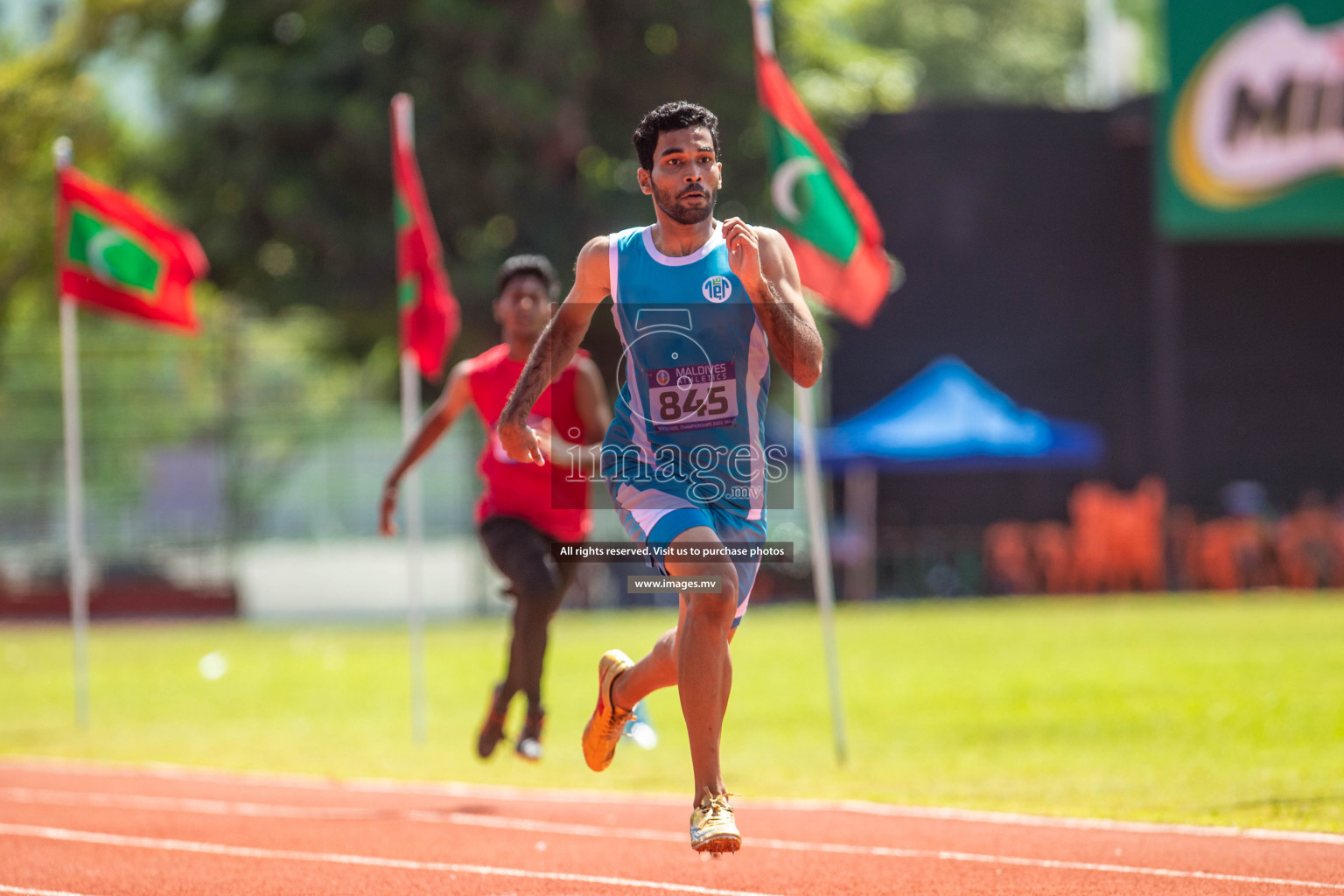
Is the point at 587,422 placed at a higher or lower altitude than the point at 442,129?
lower

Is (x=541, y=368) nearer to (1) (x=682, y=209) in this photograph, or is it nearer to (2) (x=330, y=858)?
(1) (x=682, y=209)

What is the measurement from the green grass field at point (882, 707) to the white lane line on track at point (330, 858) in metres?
2.73

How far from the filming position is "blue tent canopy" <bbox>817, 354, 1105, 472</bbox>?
24.2 meters

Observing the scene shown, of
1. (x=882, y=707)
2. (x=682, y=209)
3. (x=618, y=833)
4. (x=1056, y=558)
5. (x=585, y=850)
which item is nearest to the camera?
(x=682, y=209)

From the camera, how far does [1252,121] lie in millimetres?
24391

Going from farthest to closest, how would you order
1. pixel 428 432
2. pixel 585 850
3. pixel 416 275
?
pixel 416 275 < pixel 428 432 < pixel 585 850

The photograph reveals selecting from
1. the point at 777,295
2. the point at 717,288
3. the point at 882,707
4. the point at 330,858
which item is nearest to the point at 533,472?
the point at 330,858

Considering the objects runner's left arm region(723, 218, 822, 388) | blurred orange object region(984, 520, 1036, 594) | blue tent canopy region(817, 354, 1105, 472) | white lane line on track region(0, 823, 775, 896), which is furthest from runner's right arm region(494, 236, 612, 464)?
blurred orange object region(984, 520, 1036, 594)

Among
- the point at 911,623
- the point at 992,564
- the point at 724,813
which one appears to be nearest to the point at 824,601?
the point at 724,813

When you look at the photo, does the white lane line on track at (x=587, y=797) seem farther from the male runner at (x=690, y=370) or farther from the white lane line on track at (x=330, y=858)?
the male runner at (x=690, y=370)

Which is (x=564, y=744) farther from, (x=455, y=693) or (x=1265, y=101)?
(x=1265, y=101)

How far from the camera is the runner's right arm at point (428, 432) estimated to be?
9.09 metres

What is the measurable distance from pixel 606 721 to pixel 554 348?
4.66 feet

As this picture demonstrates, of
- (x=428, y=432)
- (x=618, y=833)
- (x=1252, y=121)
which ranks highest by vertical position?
(x=1252, y=121)
